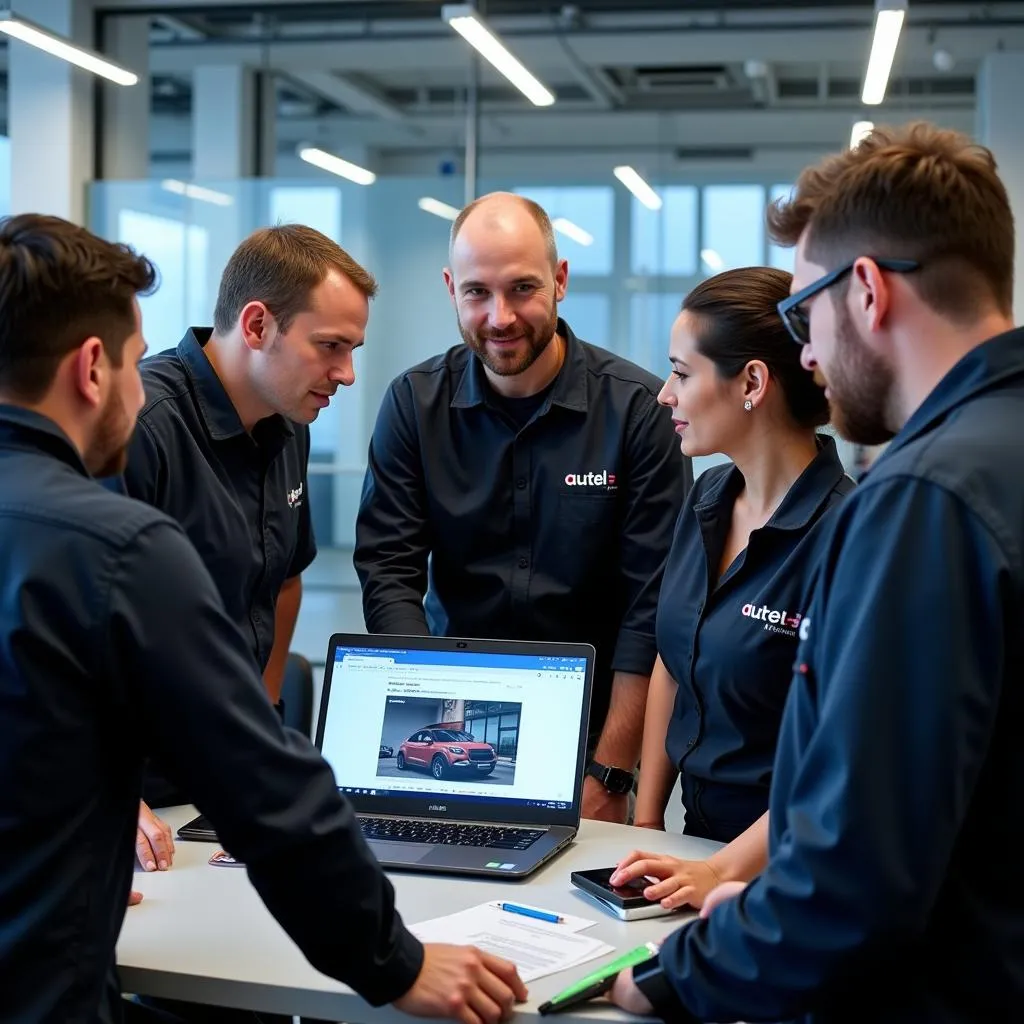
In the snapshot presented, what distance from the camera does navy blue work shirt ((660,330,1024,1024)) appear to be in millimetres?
1150

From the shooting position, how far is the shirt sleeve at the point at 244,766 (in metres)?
1.29

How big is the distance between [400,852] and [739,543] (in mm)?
763

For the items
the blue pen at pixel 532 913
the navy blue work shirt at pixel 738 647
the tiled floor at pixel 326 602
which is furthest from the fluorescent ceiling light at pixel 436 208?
the blue pen at pixel 532 913

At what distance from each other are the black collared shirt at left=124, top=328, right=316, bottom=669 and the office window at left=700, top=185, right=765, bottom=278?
3827mm

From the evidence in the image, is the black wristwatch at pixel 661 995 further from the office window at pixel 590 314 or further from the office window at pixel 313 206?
the office window at pixel 313 206

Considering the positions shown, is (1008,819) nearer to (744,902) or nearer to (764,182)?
(744,902)

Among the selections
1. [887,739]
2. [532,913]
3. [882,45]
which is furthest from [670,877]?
[882,45]

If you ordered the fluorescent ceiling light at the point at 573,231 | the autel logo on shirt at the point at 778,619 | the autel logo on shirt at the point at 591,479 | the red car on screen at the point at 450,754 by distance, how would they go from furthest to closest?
the fluorescent ceiling light at the point at 573,231 → the autel logo on shirt at the point at 591,479 → the red car on screen at the point at 450,754 → the autel logo on shirt at the point at 778,619

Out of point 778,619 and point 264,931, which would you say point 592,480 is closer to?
point 778,619

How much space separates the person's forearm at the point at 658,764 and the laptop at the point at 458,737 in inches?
12.6

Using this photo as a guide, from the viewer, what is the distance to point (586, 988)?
151cm

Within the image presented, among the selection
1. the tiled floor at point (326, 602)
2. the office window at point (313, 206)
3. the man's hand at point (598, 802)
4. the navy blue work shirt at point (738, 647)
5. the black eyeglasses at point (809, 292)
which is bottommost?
the tiled floor at point (326, 602)

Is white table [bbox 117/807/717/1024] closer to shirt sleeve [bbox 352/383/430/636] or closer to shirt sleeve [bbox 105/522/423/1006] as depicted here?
shirt sleeve [bbox 105/522/423/1006]

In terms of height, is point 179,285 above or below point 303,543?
above
